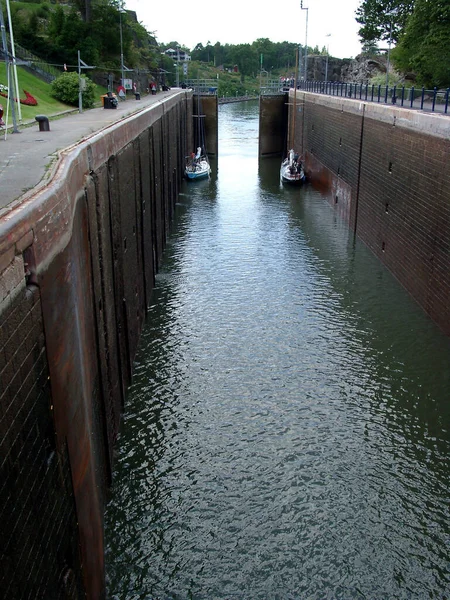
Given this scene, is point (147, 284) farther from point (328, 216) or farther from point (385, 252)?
point (328, 216)

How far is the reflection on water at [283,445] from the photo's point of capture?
10.3 meters

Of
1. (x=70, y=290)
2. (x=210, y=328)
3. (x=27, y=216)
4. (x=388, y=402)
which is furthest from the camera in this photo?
(x=210, y=328)

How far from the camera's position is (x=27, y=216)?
652cm

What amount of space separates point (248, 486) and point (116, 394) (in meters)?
3.62

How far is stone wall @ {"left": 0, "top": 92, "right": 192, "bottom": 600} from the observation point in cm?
571

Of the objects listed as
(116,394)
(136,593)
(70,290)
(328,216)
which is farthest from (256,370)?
(328,216)

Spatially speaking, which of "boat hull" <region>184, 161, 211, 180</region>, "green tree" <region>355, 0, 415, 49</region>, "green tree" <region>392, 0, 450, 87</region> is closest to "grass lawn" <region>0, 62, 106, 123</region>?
"boat hull" <region>184, 161, 211, 180</region>

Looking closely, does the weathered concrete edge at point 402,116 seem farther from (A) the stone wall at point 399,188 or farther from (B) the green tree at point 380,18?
(B) the green tree at point 380,18

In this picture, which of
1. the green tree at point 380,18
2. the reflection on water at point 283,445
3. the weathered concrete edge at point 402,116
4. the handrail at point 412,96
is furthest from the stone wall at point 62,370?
the green tree at point 380,18

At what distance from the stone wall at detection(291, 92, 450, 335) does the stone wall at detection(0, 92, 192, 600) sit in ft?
31.0

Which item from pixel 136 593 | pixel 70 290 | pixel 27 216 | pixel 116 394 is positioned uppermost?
pixel 27 216

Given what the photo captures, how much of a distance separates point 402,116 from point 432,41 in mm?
19837

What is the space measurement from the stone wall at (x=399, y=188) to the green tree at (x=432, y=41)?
7.20 metres

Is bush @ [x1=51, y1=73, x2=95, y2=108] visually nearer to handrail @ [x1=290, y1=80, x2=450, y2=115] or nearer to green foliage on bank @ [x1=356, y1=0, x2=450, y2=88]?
handrail @ [x1=290, y1=80, x2=450, y2=115]
